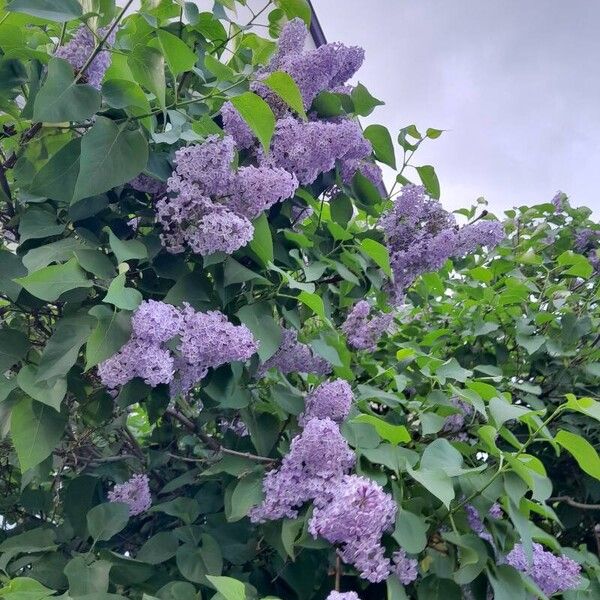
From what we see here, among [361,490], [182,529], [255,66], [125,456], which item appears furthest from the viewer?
[125,456]

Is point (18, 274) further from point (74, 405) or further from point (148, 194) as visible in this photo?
point (74, 405)

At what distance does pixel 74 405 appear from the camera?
152cm

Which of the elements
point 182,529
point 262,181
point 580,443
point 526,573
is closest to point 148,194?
point 262,181

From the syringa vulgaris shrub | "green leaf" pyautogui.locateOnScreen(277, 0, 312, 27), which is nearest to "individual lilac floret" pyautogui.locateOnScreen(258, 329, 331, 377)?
the syringa vulgaris shrub

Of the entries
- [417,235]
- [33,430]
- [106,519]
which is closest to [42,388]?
[33,430]

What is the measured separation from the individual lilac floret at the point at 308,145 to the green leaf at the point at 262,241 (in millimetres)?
118

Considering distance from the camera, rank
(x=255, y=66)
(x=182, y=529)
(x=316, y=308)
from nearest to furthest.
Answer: (x=316, y=308), (x=182, y=529), (x=255, y=66)

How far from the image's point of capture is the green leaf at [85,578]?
1158mm

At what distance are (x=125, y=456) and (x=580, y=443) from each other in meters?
1.04

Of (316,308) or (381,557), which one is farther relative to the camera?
(316,308)

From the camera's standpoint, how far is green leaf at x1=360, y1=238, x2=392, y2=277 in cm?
138

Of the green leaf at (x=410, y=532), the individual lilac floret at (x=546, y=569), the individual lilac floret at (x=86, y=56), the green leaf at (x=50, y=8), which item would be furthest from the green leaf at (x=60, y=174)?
the individual lilac floret at (x=546, y=569)

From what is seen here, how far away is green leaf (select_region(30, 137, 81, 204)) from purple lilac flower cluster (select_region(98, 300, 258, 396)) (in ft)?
0.83

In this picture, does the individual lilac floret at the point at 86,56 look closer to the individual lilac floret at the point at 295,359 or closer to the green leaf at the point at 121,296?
the green leaf at the point at 121,296
